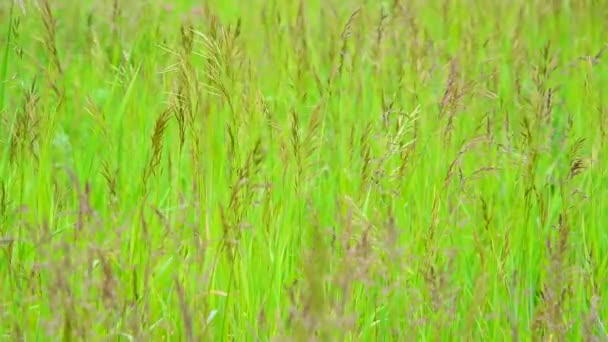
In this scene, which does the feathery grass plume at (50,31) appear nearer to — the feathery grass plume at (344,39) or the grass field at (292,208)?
the grass field at (292,208)

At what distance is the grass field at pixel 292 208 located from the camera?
Answer: 162cm

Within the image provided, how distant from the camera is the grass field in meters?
1.62

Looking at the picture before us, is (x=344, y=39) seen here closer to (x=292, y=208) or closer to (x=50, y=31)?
(x=292, y=208)

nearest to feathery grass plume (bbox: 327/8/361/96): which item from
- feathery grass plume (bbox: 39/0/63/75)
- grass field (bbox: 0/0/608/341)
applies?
grass field (bbox: 0/0/608/341)

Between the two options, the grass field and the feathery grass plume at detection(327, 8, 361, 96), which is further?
the feathery grass plume at detection(327, 8, 361, 96)

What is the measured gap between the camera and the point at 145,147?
8.93 feet

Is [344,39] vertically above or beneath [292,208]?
above

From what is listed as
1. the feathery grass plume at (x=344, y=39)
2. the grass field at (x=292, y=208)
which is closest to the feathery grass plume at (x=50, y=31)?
the grass field at (x=292, y=208)

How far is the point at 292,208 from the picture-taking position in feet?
7.33

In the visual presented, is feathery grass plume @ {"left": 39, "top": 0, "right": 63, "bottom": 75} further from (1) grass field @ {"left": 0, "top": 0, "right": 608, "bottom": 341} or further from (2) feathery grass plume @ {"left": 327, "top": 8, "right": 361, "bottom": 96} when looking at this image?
(2) feathery grass plume @ {"left": 327, "top": 8, "right": 361, "bottom": 96}

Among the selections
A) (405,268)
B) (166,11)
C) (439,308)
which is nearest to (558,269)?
(439,308)

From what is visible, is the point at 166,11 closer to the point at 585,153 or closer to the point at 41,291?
the point at 585,153

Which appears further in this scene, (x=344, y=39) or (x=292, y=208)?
(x=344, y=39)

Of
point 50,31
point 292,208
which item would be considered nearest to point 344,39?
point 292,208
